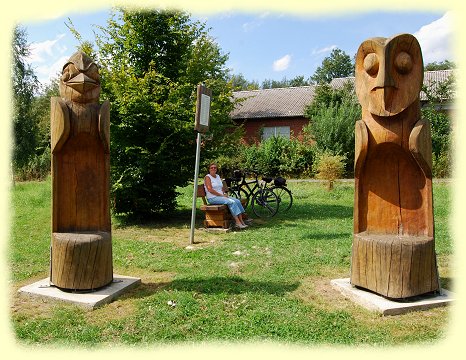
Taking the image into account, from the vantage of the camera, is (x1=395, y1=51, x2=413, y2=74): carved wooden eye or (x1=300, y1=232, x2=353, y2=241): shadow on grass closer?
(x1=395, y1=51, x2=413, y2=74): carved wooden eye

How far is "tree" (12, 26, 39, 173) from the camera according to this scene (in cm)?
1936

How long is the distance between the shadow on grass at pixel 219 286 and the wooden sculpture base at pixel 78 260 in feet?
1.70

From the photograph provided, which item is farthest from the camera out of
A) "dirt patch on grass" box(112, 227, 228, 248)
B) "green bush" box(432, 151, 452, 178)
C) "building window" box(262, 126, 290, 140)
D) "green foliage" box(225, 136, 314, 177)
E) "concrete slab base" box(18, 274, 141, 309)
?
"building window" box(262, 126, 290, 140)

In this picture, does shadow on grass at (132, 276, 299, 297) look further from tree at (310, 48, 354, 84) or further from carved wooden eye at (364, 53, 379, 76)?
tree at (310, 48, 354, 84)

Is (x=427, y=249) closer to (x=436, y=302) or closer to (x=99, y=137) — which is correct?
(x=436, y=302)

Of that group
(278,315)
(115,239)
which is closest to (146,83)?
(115,239)

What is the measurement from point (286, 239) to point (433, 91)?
16.4 meters

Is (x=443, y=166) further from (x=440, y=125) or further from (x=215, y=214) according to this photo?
(x=215, y=214)

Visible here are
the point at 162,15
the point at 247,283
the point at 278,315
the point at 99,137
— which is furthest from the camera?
the point at 162,15

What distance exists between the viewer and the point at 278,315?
4.07 metres

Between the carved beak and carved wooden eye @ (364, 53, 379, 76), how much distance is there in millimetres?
3007

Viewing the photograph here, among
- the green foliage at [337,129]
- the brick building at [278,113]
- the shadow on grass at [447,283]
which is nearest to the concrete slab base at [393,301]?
the shadow on grass at [447,283]

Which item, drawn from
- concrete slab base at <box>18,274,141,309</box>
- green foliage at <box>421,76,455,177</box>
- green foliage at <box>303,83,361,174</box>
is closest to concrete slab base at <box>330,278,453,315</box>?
concrete slab base at <box>18,274,141,309</box>

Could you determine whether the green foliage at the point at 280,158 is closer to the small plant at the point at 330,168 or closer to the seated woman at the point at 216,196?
the small plant at the point at 330,168
